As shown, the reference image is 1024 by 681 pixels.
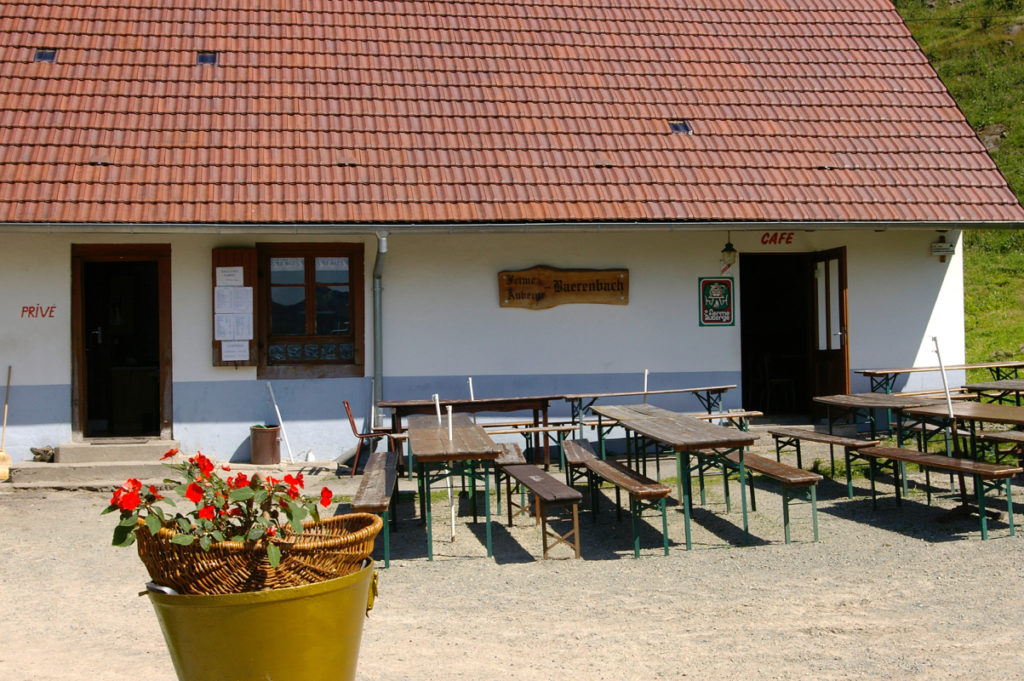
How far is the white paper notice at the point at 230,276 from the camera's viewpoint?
1071cm

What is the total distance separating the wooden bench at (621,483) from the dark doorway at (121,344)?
460 centimetres

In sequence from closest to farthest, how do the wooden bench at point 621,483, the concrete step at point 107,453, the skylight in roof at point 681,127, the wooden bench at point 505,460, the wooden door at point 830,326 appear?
the wooden bench at point 621,483 → the wooden bench at point 505,460 → the concrete step at point 107,453 → the wooden door at point 830,326 → the skylight in roof at point 681,127

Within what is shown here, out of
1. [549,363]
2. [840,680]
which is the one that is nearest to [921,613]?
[840,680]

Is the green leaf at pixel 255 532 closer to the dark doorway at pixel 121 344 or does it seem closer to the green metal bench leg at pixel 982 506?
the green metal bench leg at pixel 982 506

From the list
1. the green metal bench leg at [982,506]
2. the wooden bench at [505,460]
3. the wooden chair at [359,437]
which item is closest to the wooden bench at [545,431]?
the wooden bench at [505,460]

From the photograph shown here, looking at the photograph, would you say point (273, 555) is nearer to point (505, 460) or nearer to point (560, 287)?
point (505, 460)

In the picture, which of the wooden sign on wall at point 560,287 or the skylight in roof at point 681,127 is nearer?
the wooden sign on wall at point 560,287

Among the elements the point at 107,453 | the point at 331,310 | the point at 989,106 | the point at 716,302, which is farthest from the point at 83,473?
the point at 989,106

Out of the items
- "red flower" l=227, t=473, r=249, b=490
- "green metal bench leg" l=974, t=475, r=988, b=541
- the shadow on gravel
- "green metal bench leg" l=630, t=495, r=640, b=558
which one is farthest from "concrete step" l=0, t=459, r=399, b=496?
"red flower" l=227, t=473, r=249, b=490

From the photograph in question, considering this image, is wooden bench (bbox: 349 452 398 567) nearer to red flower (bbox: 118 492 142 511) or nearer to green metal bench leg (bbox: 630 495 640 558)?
green metal bench leg (bbox: 630 495 640 558)

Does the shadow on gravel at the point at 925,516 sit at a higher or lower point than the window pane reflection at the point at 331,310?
lower

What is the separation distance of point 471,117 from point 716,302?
11.8ft

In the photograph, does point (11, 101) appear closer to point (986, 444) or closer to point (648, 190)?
point (648, 190)

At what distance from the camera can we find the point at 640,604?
575 centimetres
